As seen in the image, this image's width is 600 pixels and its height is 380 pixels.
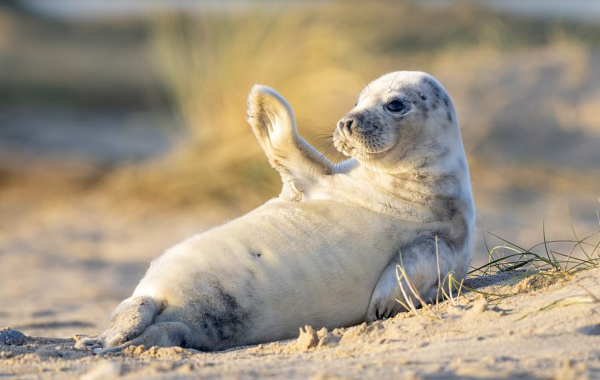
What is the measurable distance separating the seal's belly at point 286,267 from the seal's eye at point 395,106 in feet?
1.71

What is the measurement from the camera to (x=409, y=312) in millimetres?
3551

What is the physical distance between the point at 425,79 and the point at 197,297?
1588 mm

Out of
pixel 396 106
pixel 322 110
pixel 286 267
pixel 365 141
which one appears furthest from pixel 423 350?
pixel 322 110

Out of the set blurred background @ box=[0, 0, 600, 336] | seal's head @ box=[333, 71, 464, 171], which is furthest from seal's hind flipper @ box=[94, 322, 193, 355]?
blurred background @ box=[0, 0, 600, 336]

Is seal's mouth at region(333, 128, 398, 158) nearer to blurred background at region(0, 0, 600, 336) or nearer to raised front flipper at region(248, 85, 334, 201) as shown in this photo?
raised front flipper at region(248, 85, 334, 201)

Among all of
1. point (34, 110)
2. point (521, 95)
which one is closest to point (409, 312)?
point (521, 95)

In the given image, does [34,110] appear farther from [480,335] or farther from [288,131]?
[480,335]

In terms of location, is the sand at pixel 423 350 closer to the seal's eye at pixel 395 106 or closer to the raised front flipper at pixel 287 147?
the raised front flipper at pixel 287 147

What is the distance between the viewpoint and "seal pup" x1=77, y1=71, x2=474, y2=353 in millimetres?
3473

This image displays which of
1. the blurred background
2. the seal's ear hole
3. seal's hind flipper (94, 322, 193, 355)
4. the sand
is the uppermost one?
the blurred background

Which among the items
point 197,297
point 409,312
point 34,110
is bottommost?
point 409,312

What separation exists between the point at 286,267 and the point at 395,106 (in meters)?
0.97

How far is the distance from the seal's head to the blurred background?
2.58 m

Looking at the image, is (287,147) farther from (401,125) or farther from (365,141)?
(401,125)
